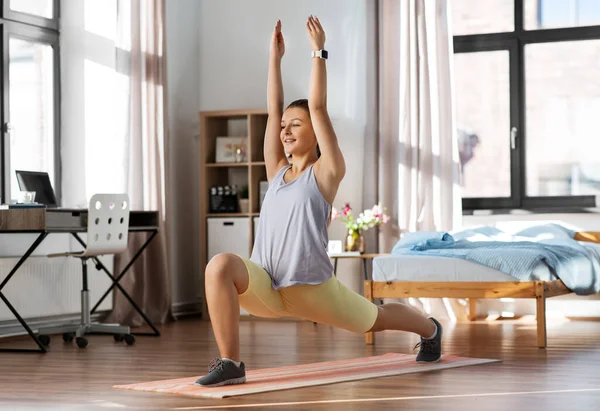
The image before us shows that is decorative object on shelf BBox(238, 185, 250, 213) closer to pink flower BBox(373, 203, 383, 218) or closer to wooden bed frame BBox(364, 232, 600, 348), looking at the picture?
pink flower BBox(373, 203, 383, 218)

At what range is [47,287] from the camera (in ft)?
18.6

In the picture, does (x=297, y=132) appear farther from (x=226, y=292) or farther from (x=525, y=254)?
(x=525, y=254)

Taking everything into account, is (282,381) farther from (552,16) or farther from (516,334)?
(552,16)

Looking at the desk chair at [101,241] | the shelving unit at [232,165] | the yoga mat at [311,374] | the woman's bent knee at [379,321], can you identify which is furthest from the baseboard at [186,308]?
the woman's bent knee at [379,321]

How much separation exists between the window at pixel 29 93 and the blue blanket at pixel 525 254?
228 centimetres

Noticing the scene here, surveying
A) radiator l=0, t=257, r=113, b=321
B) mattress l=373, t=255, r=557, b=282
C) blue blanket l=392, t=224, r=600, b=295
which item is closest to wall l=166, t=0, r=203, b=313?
radiator l=0, t=257, r=113, b=321

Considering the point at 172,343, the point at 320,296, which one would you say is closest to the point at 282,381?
the point at 320,296

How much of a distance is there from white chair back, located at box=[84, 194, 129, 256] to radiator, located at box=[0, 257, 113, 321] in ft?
1.87

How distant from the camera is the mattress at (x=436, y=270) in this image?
483 centimetres

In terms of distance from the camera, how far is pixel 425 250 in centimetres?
527

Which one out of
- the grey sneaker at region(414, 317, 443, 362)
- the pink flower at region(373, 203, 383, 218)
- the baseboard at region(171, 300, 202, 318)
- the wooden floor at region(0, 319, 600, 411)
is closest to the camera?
the wooden floor at region(0, 319, 600, 411)

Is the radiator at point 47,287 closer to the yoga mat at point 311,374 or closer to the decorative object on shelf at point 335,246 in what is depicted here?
the decorative object on shelf at point 335,246

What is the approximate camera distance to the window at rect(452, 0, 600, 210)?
21.6 ft

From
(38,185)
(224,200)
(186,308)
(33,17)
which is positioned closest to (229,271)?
(38,185)
